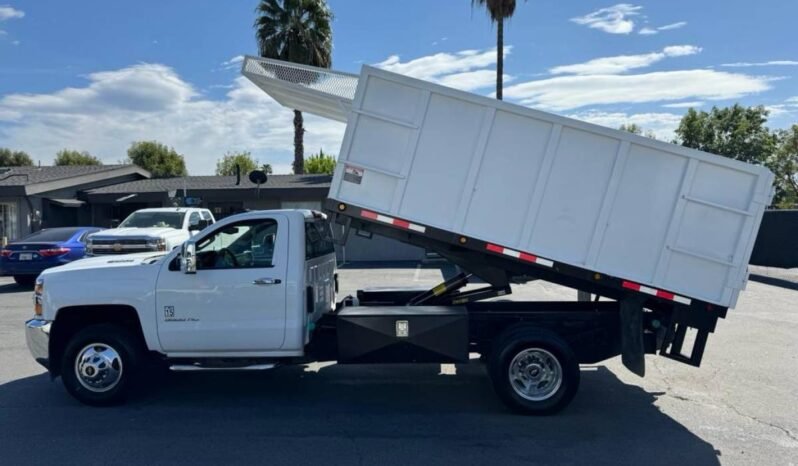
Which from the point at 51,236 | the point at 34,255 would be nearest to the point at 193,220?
the point at 51,236

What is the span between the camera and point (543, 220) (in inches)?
221

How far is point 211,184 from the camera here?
24.3 metres

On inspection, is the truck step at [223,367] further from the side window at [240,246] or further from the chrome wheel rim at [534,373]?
the chrome wheel rim at [534,373]

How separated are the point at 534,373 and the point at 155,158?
65567mm

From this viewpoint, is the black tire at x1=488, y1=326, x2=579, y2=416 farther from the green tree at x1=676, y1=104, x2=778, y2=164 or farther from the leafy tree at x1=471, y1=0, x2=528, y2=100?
the green tree at x1=676, y1=104, x2=778, y2=164

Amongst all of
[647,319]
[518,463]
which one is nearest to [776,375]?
[647,319]

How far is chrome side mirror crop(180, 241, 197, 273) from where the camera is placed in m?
5.66

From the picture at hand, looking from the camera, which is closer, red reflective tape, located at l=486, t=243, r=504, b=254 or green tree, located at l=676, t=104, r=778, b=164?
red reflective tape, located at l=486, t=243, r=504, b=254

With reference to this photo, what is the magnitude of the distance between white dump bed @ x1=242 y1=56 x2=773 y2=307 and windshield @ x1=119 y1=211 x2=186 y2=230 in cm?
1056

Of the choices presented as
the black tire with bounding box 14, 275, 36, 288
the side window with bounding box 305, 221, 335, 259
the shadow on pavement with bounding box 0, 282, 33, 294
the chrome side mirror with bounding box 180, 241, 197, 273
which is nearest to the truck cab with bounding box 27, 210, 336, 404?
the chrome side mirror with bounding box 180, 241, 197, 273

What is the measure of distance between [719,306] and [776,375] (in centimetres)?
245

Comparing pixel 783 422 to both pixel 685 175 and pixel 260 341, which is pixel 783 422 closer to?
pixel 685 175

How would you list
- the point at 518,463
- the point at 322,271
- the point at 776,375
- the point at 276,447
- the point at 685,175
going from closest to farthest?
the point at 518,463
the point at 276,447
the point at 685,175
the point at 322,271
the point at 776,375

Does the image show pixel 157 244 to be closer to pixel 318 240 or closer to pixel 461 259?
pixel 318 240
